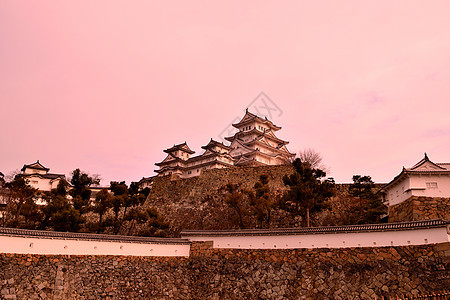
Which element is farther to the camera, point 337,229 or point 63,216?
point 63,216

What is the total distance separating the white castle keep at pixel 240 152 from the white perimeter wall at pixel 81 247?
1786 cm

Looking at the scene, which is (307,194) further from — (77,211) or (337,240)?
(77,211)

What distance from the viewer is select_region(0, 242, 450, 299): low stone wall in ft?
39.2

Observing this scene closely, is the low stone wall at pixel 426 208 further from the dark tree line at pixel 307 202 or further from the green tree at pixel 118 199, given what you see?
the green tree at pixel 118 199

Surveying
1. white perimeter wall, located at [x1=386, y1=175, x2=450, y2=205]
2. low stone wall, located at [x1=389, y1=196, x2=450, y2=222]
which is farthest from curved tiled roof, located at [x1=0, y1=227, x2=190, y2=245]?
white perimeter wall, located at [x1=386, y1=175, x2=450, y2=205]

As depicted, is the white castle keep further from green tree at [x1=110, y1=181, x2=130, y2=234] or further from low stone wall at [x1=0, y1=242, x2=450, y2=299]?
low stone wall at [x1=0, y1=242, x2=450, y2=299]

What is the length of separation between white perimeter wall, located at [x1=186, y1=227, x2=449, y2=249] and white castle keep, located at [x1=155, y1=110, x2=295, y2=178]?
17393mm

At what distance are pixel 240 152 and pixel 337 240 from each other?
22.0 metres

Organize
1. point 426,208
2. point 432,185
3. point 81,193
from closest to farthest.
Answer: point 426,208, point 432,185, point 81,193

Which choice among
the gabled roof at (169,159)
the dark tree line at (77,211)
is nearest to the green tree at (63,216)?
the dark tree line at (77,211)

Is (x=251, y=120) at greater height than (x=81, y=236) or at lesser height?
greater

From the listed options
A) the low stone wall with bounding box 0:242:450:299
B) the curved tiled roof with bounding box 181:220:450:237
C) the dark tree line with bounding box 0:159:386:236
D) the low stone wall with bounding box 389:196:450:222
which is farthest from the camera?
the dark tree line with bounding box 0:159:386:236

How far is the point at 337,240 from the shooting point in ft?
45.6

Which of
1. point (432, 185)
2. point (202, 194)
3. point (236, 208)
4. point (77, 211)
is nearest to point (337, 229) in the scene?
point (432, 185)
